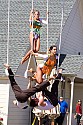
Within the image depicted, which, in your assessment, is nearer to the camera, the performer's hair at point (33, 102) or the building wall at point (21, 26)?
the performer's hair at point (33, 102)

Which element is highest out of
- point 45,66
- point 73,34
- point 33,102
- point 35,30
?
point 35,30

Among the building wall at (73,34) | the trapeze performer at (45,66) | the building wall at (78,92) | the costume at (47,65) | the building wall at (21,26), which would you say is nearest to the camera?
the trapeze performer at (45,66)

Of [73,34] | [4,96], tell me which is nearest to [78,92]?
[73,34]

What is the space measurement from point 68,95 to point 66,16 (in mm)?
3325

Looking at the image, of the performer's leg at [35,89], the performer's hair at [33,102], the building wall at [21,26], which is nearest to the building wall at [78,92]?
the building wall at [21,26]

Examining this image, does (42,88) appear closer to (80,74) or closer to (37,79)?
(37,79)

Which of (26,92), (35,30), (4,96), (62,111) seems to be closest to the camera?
A: (26,92)

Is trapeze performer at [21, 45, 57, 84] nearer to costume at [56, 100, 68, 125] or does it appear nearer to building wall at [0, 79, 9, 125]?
costume at [56, 100, 68, 125]

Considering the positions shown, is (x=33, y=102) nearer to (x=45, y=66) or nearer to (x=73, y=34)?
(x=45, y=66)

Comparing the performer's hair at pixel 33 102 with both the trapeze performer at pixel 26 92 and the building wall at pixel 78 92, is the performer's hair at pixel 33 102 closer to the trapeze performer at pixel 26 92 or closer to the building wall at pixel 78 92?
the trapeze performer at pixel 26 92

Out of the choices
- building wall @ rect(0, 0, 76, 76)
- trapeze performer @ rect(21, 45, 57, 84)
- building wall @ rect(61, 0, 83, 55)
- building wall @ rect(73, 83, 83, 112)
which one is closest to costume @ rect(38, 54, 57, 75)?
trapeze performer @ rect(21, 45, 57, 84)

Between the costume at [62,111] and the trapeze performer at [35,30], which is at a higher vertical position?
the trapeze performer at [35,30]

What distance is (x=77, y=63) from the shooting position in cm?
1892

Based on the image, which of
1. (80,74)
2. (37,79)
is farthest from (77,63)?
(37,79)
